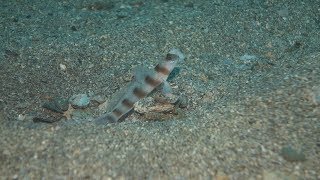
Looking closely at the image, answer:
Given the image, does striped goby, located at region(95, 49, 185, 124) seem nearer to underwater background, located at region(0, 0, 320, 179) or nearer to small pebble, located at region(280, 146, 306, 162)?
underwater background, located at region(0, 0, 320, 179)

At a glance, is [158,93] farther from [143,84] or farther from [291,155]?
[291,155]

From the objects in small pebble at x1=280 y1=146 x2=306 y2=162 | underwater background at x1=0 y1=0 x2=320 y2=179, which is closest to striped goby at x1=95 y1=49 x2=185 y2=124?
underwater background at x1=0 y1=0 x2=320 y2=179

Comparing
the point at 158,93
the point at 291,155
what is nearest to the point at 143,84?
the point at 158,93

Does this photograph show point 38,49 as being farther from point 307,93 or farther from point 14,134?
point 307,93

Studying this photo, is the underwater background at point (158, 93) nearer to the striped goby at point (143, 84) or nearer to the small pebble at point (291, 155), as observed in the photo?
the small pebble at point (291, 155)

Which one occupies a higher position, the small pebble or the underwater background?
the small pebble

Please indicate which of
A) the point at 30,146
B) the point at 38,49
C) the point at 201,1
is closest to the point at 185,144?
the point at 30,146

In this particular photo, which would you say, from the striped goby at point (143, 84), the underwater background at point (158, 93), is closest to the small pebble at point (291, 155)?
the underwater background at point (158, 93)

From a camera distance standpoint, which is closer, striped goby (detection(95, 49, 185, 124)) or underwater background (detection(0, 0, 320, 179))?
underwater background (detection(0, 0, 320, 179))
